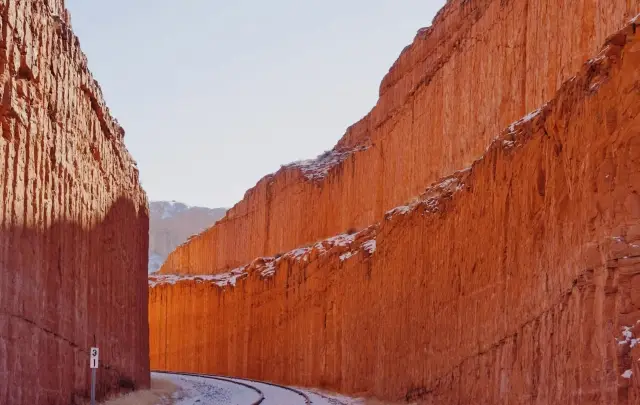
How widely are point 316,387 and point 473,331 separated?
650 inches

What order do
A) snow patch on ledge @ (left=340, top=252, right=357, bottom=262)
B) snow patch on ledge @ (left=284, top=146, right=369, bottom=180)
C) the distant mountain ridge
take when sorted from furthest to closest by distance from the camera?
the distant mountain ridge < snow patch on ledge @ (left=284, top=146, right=369, bottom=180) < snow patch on ledge @ (left=340, top=252, right=357, bottom=262)

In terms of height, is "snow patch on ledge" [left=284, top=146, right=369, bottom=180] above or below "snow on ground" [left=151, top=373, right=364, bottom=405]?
above

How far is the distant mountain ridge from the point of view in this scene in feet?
449

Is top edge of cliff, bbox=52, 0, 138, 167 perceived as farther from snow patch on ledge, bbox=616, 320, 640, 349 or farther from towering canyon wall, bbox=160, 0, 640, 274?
towering canyon wall, bbox=160, 0, 640, 274

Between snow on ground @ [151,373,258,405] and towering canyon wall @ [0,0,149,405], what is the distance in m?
2.49

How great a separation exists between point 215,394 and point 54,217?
12959mm

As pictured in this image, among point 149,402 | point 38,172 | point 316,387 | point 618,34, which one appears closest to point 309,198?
point 316,387

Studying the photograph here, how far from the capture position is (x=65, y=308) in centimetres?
1742

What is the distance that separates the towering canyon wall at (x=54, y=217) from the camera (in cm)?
1364

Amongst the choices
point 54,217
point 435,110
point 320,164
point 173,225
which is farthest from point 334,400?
point 173,225

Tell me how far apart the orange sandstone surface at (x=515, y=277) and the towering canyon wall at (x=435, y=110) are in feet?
11.6

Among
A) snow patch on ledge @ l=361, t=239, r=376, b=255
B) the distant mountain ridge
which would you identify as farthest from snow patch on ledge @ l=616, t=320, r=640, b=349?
the distant mountain ridge

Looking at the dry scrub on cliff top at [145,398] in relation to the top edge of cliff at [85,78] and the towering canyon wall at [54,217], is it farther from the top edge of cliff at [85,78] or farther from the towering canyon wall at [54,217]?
the top edge of cliff at [85,78]

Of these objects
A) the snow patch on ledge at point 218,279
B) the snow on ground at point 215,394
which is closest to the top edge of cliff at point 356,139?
the snow patch on ledge at point 218,279
